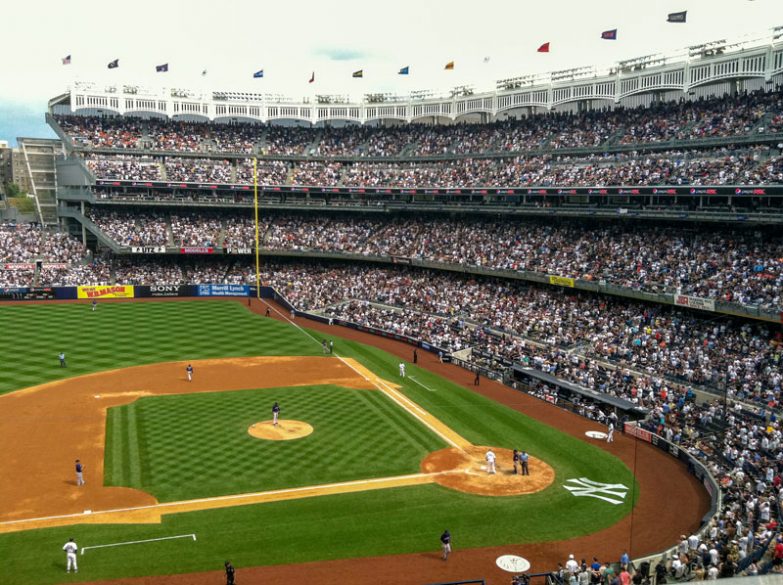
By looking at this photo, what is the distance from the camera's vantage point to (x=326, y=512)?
24922 millimetres

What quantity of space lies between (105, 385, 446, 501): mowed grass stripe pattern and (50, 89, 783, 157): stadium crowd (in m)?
36.0

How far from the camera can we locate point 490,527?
79.7ft

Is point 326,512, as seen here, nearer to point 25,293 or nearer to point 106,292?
point 106,292

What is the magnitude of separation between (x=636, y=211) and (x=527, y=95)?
25953 millimetres

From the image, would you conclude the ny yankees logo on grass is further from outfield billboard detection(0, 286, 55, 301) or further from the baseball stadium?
outfield billboard detection(0, 286, 55, 301)

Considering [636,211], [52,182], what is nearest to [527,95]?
[636,211]

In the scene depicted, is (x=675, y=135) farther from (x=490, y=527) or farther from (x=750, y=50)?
A: (x=490, y=527)

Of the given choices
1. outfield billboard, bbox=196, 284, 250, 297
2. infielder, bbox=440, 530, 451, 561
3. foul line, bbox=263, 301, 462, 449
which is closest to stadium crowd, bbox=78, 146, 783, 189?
outfield billboard, bbox=196, 284, 250, 297

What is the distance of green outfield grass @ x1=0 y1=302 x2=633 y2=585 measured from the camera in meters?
21.7

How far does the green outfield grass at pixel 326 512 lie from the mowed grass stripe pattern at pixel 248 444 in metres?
0.11

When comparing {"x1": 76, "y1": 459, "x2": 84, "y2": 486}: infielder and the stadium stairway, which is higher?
the stadium stairway

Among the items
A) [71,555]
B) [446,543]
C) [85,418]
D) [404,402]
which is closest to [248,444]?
[85,418]

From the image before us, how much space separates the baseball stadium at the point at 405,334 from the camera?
23344mm

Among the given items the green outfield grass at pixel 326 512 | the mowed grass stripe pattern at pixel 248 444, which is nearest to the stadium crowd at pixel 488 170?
the green outfield grass at pixel 326 512
